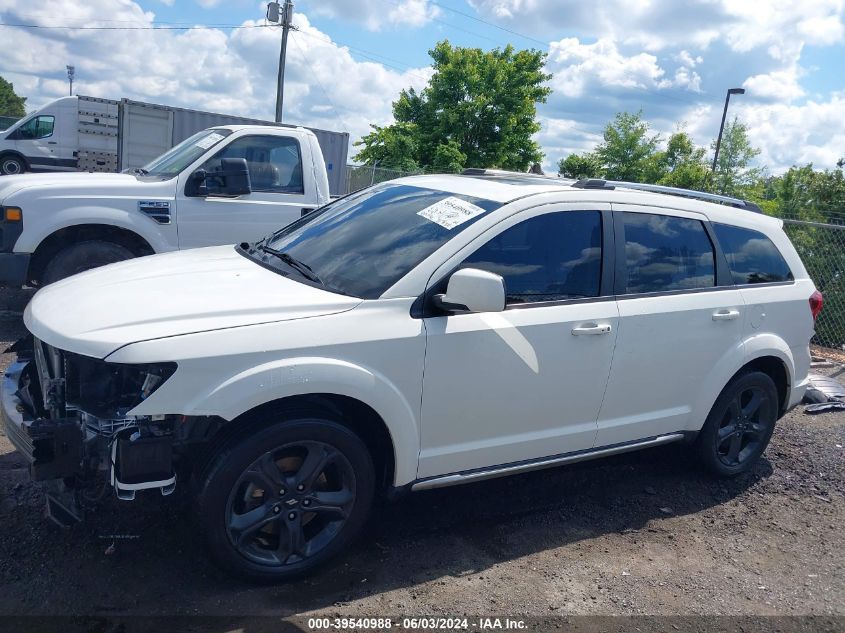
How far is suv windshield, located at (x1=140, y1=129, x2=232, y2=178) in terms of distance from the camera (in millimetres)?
7391

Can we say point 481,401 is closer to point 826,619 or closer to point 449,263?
point 449,263

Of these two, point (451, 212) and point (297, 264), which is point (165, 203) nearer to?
point (297, 264)

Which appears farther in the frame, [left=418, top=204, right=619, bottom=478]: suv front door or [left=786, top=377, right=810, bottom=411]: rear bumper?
[left=786, top=377, right=810, bottom=411]: rear bumper

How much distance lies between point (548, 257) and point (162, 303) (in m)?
1.96

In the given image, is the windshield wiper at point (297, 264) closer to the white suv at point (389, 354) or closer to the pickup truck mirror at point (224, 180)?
the white suv at point (389, 354)

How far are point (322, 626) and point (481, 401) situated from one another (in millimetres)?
1257

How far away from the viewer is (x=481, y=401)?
369 cm

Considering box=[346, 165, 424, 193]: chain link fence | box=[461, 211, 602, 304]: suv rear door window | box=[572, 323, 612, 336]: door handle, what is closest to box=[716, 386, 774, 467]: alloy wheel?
box=[572, 323, 612, 336]: door handle

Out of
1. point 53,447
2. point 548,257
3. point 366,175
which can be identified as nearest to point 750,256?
point 548,257

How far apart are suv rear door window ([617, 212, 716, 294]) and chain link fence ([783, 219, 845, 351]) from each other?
641cm

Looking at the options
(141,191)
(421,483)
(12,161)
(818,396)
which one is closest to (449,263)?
(421,483)

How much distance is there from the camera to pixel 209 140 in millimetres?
7578

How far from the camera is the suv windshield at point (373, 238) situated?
3660mm

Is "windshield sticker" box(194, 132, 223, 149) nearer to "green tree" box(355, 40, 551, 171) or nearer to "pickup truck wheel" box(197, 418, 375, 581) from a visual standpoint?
"pickup truck wheel" box(197, 418, 375, 581)
